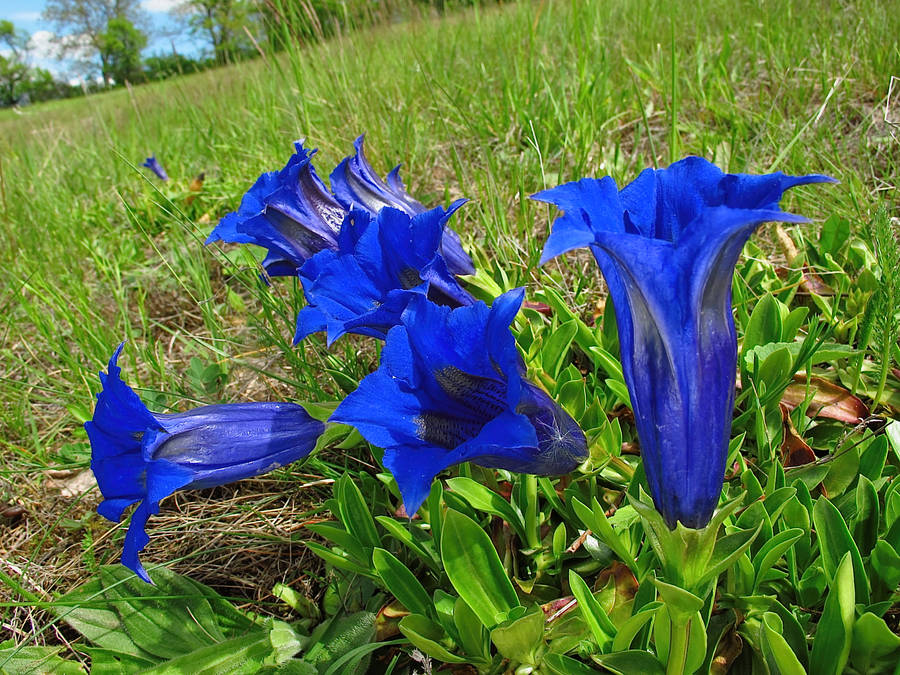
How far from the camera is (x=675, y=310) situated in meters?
0.89

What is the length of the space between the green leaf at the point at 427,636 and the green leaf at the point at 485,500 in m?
0.24

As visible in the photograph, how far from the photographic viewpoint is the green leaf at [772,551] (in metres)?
1.10

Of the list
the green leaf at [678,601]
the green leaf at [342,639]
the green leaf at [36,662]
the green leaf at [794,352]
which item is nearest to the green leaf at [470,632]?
the green leaf at [342,639]

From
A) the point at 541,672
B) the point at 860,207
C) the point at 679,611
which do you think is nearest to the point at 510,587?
the point at 541,672

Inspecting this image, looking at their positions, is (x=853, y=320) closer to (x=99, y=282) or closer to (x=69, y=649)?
(x=69, y=649)

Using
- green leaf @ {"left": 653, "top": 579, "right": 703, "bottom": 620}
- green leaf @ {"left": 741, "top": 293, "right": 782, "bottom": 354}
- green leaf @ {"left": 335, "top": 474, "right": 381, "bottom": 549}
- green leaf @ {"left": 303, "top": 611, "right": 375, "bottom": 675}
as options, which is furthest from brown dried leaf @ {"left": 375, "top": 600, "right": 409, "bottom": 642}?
green leaf @ {"left": 741, "top": 293, "right": 782, "bottom": 354}

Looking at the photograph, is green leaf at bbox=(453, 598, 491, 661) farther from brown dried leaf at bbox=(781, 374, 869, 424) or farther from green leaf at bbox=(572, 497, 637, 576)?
brown dried leaf at bbox=(781, 374, 869, 424)

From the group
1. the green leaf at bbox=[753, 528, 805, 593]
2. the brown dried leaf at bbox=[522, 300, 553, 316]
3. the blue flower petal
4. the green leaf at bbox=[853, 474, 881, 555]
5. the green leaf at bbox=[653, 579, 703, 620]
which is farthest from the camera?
the brown dried leaf at bbox=[522, 300, 553, 316]

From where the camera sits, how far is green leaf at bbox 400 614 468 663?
116 cm

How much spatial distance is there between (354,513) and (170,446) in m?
0.42

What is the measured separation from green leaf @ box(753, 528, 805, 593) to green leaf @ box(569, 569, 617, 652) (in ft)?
0.89

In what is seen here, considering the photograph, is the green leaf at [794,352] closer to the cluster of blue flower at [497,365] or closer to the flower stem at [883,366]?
the flower stem at [883,366]

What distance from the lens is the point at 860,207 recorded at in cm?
212

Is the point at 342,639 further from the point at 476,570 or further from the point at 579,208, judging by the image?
the point at 579,208
